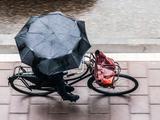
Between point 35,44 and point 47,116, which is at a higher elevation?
point 35,44

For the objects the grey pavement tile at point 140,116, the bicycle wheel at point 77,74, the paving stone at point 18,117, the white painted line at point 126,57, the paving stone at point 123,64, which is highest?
the bicycle wheel at point 77,74

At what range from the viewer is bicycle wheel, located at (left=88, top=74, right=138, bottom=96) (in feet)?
22.1

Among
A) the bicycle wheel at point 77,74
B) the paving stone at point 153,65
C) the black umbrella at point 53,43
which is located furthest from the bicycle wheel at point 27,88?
the paving stone at point 153,65

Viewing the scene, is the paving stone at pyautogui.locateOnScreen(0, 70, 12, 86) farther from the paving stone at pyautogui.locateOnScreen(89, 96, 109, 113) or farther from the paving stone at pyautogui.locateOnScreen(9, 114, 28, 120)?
the paving stone at pyautogui.locateOnScreen(89, 96, 109, 113)

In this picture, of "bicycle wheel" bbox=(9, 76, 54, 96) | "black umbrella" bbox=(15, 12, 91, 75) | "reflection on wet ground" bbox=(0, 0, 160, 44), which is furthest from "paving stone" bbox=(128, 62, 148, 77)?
"black umbrella" bbox=(15, 12, 91, 75)

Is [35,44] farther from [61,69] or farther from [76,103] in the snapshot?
[76,103]

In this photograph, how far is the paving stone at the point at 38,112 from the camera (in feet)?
21.9

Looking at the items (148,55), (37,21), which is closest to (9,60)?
(37,21)

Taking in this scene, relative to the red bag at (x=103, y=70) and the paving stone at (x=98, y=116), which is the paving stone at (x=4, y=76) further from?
the red bag at (x=103, y=70)

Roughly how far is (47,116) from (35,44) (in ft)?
4.42

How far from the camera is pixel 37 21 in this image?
5.97 metres

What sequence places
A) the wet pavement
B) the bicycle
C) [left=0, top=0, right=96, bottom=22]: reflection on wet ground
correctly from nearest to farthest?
the bicycle, the wet pavement, [left=0, top=0, right=96, bottom=22]: reflection on wet ground

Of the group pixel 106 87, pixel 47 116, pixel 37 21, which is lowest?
pixel 47 116

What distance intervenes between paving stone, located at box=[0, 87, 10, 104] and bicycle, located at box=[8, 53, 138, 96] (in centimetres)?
20
